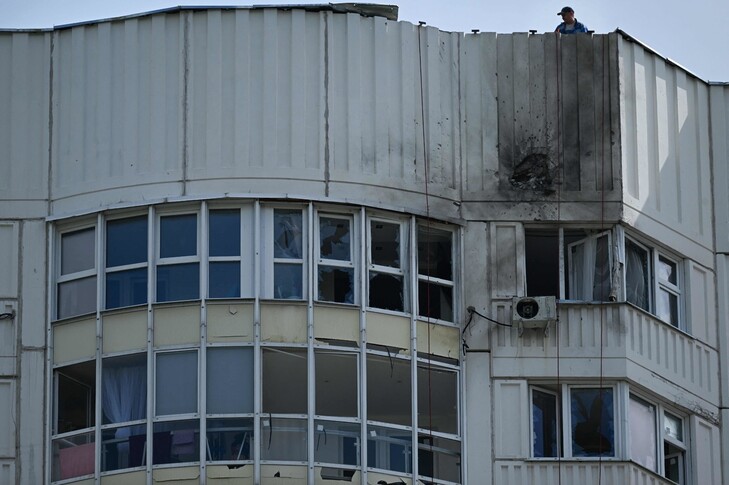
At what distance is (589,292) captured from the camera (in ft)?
131

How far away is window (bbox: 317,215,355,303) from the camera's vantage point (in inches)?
1506

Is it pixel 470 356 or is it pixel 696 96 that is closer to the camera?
pixel 470 356

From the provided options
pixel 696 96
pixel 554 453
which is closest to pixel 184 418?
pixel 554 453

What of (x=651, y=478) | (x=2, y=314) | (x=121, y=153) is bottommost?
(x=651, y=478)

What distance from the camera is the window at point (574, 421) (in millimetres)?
38750

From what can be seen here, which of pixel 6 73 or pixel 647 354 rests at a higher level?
pixel 6 73

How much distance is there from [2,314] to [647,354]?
10.6m

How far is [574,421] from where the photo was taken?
3897 centimetres

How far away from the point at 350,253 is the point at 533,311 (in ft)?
10.4

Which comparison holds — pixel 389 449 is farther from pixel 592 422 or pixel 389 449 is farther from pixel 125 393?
pixel 125 393

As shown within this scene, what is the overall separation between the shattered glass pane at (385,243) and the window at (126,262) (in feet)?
12.2

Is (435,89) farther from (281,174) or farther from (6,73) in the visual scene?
(6,73)

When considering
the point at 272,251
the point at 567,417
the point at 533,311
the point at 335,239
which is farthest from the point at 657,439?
the point at 272,251

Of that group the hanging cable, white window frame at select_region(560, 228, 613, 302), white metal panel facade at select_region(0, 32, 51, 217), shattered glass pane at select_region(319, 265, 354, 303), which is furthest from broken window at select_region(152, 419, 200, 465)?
white window frame at select_region(560, 228, 613, 302)
